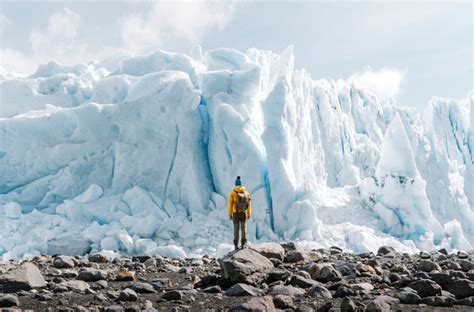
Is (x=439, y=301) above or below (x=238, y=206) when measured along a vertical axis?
below

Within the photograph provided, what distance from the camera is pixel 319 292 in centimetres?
362

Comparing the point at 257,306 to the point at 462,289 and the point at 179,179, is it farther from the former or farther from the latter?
the point at 179,179

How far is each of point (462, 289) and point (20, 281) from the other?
12.1 feet

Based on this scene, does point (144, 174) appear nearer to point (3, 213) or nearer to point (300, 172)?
point (3, 213)

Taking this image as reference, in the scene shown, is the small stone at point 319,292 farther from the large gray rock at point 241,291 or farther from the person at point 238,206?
the person at point 238,206

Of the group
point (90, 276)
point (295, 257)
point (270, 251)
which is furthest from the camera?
point (295, 257)

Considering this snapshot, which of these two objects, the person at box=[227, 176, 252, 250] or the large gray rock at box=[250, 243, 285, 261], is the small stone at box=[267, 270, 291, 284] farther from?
the person at box=[227, 176, 252, 250]

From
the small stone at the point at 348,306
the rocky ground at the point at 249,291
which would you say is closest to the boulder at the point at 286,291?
the rocky ground at the point at 249,291

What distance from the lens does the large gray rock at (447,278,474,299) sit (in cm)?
351

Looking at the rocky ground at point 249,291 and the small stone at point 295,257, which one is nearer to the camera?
the rocky ground at point 249,291

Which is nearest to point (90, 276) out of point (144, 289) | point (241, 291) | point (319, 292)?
point (144, 289)

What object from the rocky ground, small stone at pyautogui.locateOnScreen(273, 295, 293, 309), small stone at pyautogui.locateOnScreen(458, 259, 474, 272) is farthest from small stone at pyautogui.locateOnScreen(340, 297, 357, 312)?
small stone at pyautogui.locateOnScreen(458, 259, 474, 272)

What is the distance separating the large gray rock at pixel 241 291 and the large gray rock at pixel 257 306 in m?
0.62

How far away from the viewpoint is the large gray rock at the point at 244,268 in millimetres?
4105
